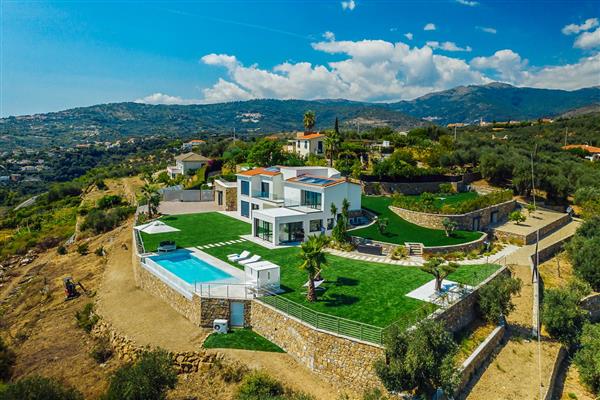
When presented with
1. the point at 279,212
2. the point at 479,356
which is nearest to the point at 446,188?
the point at 279,212

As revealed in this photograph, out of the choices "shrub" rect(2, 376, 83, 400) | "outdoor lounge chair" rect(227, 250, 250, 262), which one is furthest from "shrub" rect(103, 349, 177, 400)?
"outdoor lounge chair" rect(227, 250, 250, 262)

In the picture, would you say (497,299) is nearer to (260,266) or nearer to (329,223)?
(260,266)

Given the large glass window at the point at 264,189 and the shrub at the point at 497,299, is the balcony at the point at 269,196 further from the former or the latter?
the shrub at the point at 497,299

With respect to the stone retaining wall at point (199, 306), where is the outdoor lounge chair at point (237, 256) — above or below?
above

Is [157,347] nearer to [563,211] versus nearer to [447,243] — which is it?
Answer: [447,243]

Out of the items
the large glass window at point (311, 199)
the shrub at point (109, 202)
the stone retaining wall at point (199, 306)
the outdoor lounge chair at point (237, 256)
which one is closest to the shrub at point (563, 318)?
the stone retaining wall at point (199, 306)

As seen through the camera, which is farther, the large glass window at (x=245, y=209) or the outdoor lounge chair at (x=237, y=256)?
the large glass window at (x=245, y=209)

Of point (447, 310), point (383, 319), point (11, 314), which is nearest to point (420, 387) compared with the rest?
point (383, 319)
